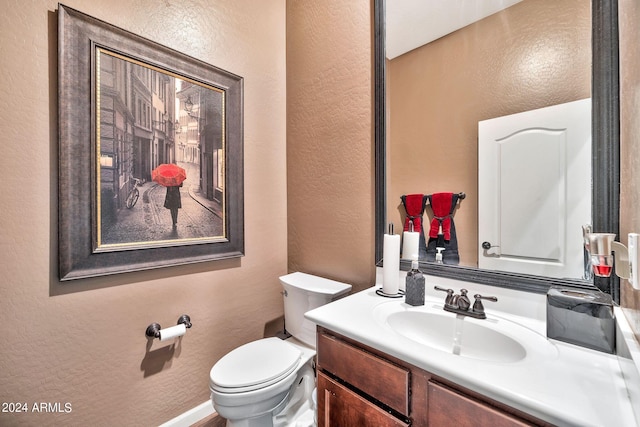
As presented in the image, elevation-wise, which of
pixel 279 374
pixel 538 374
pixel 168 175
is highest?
pixel 168 175

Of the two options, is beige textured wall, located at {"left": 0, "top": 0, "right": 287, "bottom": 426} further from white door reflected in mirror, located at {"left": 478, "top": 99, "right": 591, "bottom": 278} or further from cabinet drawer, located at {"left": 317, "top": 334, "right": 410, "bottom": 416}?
white door reflected in mirror, located at {"left": 478, "top": 99, "right": 591, "bottom": 278}

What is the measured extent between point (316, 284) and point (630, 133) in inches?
54.0

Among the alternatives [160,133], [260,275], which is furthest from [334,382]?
[160,133]

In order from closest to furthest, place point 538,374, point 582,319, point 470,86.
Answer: point 538,374 → point 582,319 → point 470,86

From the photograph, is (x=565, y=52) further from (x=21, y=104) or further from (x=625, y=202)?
(x=21, y=104)

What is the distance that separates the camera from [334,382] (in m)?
0.97

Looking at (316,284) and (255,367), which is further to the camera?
(316,284)

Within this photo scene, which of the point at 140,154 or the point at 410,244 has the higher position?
the point at 140,154

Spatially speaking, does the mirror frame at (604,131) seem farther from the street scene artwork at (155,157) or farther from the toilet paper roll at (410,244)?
the street scene artwork at (155,157)

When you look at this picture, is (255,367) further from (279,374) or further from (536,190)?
(536,190)

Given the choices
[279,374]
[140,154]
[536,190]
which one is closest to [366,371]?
[279,374]

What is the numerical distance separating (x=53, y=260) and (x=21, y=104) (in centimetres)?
64

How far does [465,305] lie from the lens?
1.02 metres

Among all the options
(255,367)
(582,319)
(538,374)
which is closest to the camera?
(538,374)
